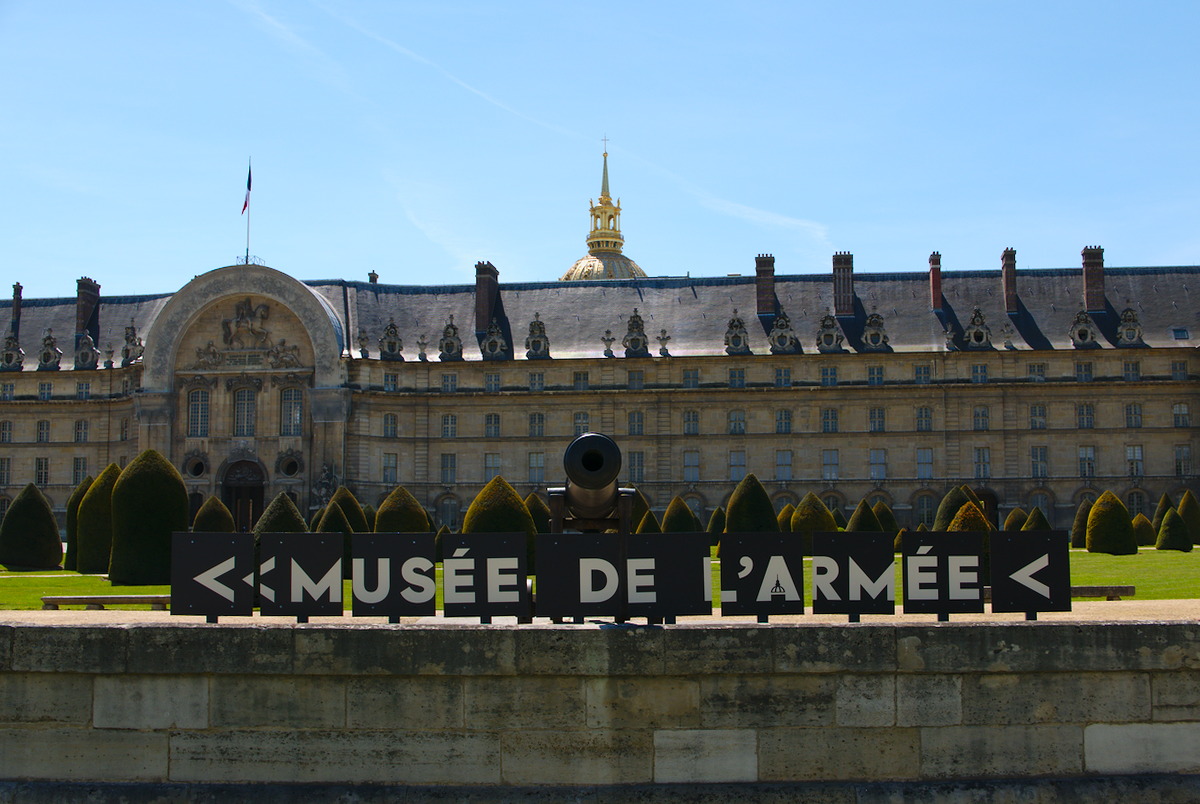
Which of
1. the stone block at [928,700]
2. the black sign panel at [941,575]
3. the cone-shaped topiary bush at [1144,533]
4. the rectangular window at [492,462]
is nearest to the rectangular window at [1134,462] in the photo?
the cone-shaped topiary bush at [1144,533]

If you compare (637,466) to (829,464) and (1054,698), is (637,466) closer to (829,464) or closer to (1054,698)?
(829,464)

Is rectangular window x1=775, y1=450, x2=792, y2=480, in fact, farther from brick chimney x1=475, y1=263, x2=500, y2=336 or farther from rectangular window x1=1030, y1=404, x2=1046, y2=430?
brick chimney x1=475, y1=263, x2=500, y2=336

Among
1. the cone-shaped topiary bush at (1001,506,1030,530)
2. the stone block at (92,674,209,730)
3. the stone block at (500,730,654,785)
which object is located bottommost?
the stone block at (500,730,654,785)

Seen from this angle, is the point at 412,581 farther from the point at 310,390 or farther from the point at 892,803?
the point at 310,390

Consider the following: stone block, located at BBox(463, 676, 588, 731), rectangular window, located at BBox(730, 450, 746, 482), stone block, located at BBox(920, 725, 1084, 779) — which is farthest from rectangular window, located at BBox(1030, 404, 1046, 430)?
stone block, located at BBox(463, 676, 588, 731)

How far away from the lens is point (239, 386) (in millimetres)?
55594

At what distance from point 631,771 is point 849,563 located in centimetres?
351

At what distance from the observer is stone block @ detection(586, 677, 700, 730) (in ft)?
42.1

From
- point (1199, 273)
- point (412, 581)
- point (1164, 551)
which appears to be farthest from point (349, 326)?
point (412, 581)

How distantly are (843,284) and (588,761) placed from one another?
47.4m

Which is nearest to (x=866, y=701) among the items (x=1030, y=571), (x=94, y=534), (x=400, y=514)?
(x=1030, y=571)

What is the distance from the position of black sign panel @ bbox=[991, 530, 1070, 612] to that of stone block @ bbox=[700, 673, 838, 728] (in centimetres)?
266

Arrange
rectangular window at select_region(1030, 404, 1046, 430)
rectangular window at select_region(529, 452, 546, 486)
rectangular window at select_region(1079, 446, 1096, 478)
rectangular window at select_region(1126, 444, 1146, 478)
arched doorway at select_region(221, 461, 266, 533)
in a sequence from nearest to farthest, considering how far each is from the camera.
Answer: rectangular window at select_region(1126, 444, 1146, 478) < rectangular window at select_region(1079, 446, 1096, 478) < rectangular window at select_region(1030, 404, 1046, 430) < arched doorway at select_region(221, 461, 266, 533) < rectangular window at select_region(529, 452, 546, 486)

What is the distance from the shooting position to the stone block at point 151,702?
42.6 feet
